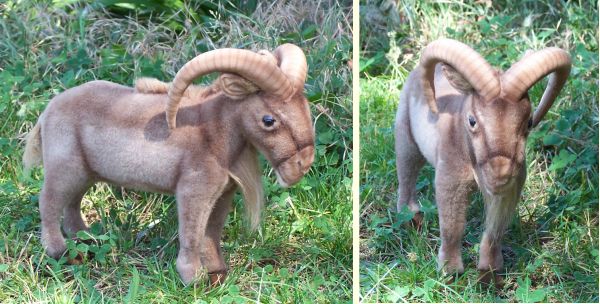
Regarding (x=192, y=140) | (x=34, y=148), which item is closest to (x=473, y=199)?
(x=192, y=140)

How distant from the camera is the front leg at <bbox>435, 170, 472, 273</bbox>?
4.04m

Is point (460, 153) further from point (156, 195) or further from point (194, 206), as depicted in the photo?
point (156, 195)

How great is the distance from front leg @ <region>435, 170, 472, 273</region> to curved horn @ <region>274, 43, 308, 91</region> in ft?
2.31

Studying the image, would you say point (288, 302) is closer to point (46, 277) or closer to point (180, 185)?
point (180, 185)

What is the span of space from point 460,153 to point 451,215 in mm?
281

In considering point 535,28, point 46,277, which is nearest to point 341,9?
point 535,28

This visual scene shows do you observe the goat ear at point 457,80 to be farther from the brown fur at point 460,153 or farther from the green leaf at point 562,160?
the green leaf at point 562,160

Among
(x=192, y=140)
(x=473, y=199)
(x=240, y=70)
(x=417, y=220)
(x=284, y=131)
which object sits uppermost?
(x=240, y=70)

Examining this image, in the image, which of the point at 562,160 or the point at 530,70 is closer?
the point at 530,70

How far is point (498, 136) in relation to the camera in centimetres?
375

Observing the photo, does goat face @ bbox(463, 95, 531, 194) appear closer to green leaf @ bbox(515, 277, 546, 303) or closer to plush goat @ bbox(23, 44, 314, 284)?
green leaf @ bbox(515, 277, 546, 303)

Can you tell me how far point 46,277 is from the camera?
4414mm

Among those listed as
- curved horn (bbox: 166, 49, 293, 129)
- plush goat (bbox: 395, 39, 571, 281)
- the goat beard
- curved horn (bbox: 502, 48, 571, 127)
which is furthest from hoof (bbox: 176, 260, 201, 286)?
curved horn (bbox: 502, 48, 571, 127)

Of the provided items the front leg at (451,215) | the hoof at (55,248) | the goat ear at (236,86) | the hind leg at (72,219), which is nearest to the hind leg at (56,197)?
the hoof at (55,248)
